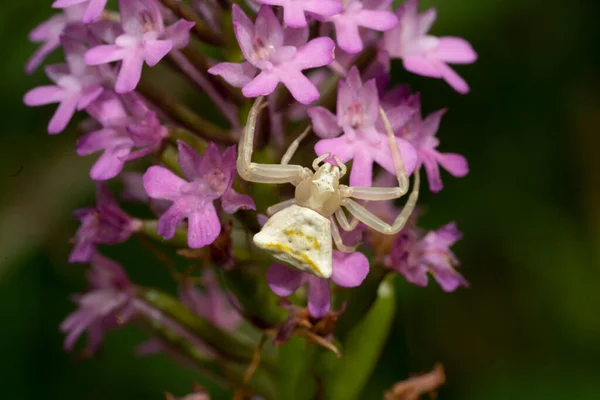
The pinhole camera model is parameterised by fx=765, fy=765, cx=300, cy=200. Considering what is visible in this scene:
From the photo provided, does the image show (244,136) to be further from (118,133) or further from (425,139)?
(425,139)

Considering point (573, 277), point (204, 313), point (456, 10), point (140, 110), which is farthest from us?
point (573, 277)

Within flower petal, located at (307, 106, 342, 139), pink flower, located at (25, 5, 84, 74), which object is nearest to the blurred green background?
pink flower, located at (25, 5, 84, 74)

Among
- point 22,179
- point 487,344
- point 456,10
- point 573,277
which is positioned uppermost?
point 456,10

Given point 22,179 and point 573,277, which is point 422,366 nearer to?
point 573,277

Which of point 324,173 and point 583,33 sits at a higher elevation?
point 324,173

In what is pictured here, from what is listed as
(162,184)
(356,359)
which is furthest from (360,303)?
(162,184)

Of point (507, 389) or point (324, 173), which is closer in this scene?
point (324, 173)

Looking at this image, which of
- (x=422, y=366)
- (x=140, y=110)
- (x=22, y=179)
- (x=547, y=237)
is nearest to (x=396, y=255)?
(x=140, y=110)

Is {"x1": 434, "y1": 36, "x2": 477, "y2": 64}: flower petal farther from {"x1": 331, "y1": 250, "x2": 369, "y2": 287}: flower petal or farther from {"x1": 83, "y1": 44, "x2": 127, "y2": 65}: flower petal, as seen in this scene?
{"x1": 83, "y1": 44, "x2": 127, "y2": 65}: flower petal
